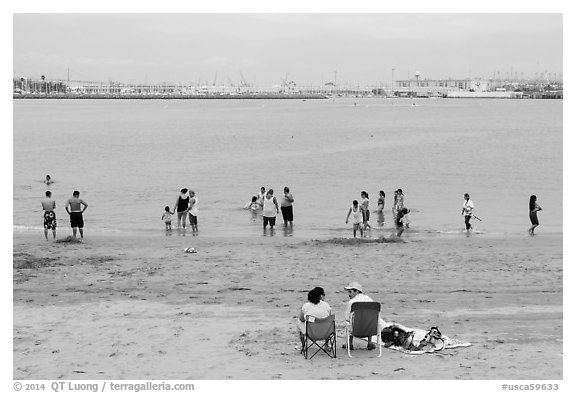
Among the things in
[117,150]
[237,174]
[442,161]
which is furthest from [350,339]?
[117,150]

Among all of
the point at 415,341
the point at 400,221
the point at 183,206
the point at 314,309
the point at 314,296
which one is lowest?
the point at 415,341

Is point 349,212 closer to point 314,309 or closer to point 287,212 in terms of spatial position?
point 287,212

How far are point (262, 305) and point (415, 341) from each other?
2.91 metres

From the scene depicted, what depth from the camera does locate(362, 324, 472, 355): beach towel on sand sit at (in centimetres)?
888

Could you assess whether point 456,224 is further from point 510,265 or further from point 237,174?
point 237,174

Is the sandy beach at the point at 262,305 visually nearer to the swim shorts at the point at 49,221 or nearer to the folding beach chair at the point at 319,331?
the folding beach chair at the point at 319,331

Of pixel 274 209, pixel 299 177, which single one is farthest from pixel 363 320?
pixel 299 177

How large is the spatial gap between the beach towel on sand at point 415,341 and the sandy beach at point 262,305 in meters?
0.15

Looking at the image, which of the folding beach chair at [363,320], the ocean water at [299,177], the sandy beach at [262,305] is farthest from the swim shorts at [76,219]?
the folding beach chair at [363,320]

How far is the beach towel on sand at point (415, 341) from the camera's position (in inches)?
350

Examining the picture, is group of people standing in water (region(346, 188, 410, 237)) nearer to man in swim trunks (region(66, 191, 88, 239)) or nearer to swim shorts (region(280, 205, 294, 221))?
swim shorts (region(280, 205, 294, 221))

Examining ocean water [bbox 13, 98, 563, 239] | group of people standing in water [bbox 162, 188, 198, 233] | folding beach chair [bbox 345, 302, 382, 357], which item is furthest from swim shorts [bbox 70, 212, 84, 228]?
folding beach chair [bbox 345, 302, 382, 357]

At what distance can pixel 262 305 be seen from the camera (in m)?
11.1

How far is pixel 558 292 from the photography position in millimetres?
11930
